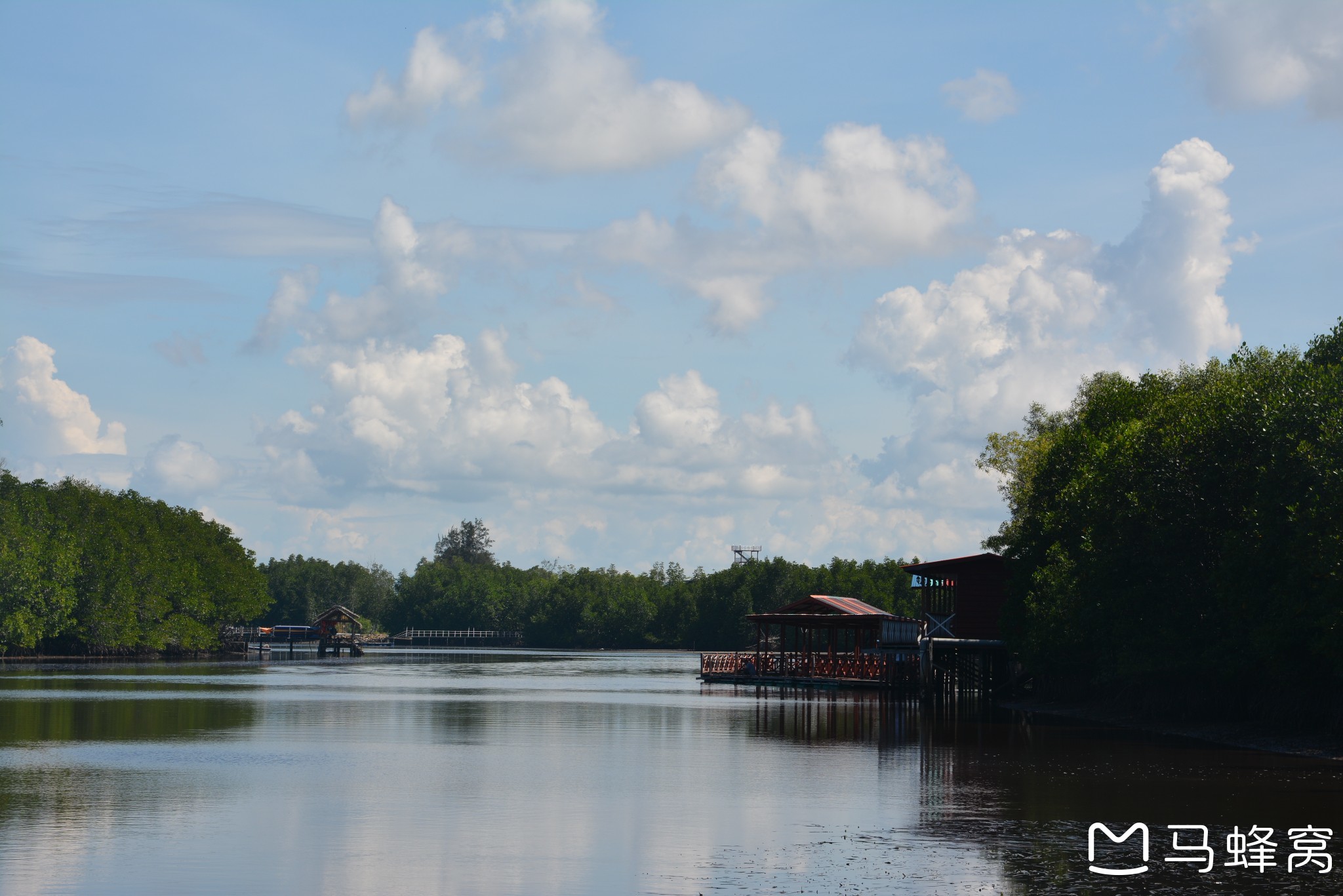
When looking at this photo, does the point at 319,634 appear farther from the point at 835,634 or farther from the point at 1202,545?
the point at 1202,545

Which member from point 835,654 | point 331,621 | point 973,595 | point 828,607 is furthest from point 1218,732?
point 331,621

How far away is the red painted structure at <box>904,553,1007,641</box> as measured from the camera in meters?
71.7

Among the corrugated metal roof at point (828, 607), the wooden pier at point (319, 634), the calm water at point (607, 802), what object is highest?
the corrugated metal roof at point (828, 607)

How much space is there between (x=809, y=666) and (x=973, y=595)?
471 inches

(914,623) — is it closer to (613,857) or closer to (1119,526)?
(1119,526)

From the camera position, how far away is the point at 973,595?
Answer: 238 feet

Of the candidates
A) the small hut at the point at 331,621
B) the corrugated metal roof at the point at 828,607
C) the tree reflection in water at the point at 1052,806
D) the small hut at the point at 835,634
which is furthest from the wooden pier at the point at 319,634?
the tree reflection in water at the point at 1052,806

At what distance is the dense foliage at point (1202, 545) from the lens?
39750 millimetres

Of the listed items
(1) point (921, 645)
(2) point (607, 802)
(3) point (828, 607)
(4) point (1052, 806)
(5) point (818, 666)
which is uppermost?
(3) point (828, 607)

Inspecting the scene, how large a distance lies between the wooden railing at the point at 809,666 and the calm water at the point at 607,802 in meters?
17.2

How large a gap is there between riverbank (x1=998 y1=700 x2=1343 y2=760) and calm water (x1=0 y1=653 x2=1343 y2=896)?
5.03 ft

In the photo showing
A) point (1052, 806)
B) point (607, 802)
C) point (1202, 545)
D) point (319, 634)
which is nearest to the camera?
point (1052, 806)

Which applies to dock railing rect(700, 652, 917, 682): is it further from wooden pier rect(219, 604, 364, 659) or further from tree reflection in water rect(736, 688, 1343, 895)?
wooden pier rect(219, 604, 364, 659)

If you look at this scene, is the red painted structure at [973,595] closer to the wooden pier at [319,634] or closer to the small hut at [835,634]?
the small hut at [835,634]
